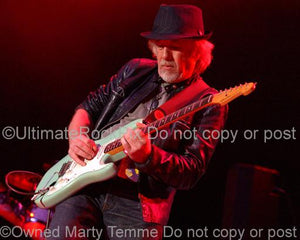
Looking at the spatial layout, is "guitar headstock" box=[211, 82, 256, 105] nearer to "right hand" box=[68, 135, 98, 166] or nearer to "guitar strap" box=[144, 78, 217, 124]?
"guitar strap" box=[144, 78, 217, 124]

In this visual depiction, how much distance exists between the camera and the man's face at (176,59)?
243 cm

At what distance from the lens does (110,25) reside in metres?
3.90

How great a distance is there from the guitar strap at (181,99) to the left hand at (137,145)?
0.97 feet

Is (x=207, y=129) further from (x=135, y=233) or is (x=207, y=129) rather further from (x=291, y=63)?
(x=291, y=63)

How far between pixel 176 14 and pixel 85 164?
3.55 feet

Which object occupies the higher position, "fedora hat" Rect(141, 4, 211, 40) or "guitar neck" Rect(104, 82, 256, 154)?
"fedora hat" Rect(141, 4, 211, 40)

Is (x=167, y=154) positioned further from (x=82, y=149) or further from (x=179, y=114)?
(x=82, y=149)

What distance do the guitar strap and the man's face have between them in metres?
0.10

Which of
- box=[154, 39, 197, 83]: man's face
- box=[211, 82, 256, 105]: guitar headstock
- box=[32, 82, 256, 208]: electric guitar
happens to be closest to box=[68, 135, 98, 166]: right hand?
box=[32, 82, 256, 208]: electric guitar

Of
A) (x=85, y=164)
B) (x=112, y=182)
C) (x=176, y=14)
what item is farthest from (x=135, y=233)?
(x=176, y=14)

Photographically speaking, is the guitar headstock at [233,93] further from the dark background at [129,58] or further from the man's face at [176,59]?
the dark background at [129,58]

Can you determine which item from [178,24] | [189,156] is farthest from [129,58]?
Result: [189,156]

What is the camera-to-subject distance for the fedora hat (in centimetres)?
241

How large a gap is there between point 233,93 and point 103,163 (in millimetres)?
786
